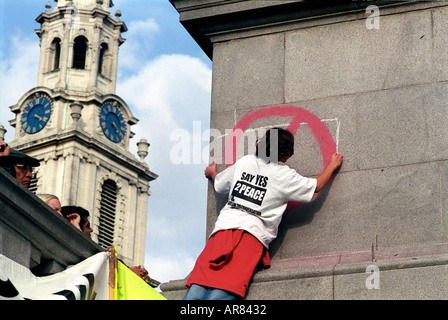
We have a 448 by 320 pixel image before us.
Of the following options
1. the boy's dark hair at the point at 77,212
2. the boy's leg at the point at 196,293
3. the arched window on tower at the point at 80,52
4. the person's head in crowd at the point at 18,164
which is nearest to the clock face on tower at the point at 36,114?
the arched window on tower at the point at 80,52

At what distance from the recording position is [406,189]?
11031 mm

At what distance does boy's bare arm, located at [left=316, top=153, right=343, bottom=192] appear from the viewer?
11211 mm

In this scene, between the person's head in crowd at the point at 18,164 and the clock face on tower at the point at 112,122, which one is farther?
the clock face on tower at the point at 112,122

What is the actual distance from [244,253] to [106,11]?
297 ft

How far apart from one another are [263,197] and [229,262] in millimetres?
662

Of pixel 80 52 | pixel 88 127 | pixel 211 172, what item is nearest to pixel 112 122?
pixel 88 127

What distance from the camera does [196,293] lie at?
10719mm

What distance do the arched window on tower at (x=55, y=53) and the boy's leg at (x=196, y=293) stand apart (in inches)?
3537

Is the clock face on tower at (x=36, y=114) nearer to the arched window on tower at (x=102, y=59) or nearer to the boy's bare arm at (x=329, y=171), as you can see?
the arched window on tower at (x=102, y=59)

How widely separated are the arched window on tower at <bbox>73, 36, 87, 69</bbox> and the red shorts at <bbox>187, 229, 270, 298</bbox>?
3490 inches

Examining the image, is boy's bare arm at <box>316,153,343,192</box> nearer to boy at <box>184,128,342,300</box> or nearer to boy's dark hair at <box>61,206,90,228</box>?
boy at <box>184,128,342,300</box>

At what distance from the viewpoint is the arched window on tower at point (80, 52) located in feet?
326

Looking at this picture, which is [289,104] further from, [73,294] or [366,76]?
[73,294]

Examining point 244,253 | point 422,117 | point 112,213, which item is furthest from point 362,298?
point 112,213
